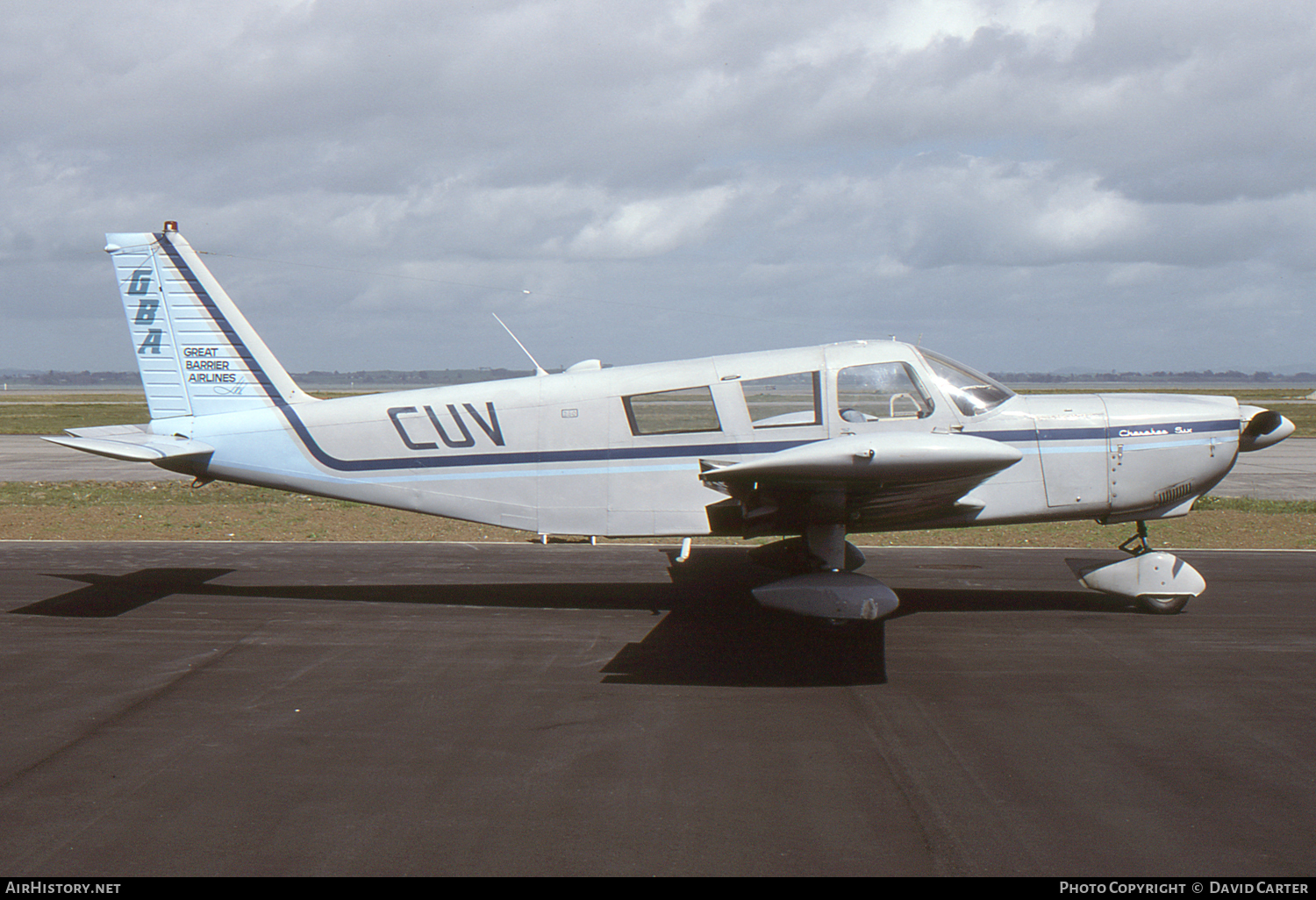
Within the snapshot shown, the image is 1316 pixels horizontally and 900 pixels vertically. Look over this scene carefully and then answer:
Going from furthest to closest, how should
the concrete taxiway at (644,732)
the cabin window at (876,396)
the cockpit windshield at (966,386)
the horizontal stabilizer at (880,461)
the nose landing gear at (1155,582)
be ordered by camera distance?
the nose landing gear at (1155,582) → the cockpit windshield at (966,386) → the cabin window at (876,396) → the horizontal stabilizer at (880,461) → the concrete taxiway at (644,732)

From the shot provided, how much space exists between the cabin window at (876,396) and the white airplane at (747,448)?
2 centimetres

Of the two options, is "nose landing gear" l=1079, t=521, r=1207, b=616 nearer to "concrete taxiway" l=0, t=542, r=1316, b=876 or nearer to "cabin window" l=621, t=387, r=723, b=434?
"concrete taxiway" l=0, t=542, r=1316, b=876

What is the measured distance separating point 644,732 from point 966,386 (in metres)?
4.98

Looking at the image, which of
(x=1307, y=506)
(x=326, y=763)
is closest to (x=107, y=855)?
(x=326, y=763)

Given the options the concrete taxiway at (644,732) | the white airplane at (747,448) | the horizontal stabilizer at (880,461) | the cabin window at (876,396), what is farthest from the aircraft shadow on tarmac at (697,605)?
the cabin window at (876,396)

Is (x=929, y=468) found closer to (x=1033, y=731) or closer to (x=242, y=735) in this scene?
(x=1033, y=731)

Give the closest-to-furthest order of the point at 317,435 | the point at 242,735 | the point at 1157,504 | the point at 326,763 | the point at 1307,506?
the point at 326,763, the point at 242,735, the point at 1157,504, the point at 317,435, the point at 1307,506

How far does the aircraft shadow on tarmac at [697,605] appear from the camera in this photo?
779cm

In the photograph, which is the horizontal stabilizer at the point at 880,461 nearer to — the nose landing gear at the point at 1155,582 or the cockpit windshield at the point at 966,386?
the cockpit windshield at the point at 966,386

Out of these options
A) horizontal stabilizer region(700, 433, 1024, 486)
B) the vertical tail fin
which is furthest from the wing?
the vertical tail fin

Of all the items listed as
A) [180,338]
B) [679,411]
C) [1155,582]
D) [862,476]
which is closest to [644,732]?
[862,476]

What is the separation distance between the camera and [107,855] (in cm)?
449

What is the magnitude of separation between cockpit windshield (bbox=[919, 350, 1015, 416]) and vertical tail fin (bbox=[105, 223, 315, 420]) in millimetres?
6616
